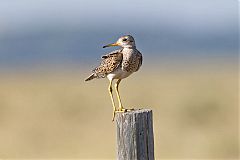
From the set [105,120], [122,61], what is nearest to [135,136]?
[122,61]

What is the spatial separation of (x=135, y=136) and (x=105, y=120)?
50.8 ft

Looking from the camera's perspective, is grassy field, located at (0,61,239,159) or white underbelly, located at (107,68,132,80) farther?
grassy field, located at (0,61,239,159)

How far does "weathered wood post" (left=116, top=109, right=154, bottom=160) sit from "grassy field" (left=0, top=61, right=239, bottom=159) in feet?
32.2

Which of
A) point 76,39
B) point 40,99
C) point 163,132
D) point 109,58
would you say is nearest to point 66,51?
point 76,39

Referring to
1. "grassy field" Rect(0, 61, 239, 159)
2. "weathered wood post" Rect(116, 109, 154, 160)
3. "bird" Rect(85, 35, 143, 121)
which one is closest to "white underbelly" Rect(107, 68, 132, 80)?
"bird" Rect(85, 35, 143, 121)

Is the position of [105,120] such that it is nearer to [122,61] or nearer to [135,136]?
[122,61]

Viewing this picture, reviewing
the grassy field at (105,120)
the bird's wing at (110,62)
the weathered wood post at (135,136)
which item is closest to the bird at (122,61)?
the bird's wing at (110,62)

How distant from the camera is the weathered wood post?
7.71m

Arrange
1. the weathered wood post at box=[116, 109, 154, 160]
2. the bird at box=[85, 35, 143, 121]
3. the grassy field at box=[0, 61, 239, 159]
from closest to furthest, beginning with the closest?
the weathered wood post at box=[116, 109, 154, 160]
the bird at box=[85, 35, 143, 121]
the grassy field at box=[0, 61, 239, 159]

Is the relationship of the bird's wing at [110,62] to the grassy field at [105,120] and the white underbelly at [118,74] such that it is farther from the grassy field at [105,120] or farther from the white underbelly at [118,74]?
the grassy field at [105,120]

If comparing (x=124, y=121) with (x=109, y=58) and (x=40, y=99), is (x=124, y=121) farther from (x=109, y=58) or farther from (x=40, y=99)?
(x=40, y=99)

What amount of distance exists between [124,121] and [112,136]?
12812 mm

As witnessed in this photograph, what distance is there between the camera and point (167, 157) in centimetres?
1798

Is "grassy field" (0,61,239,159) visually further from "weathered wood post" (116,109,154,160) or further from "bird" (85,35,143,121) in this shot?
"weathered wood post" (116,109,154,160)
